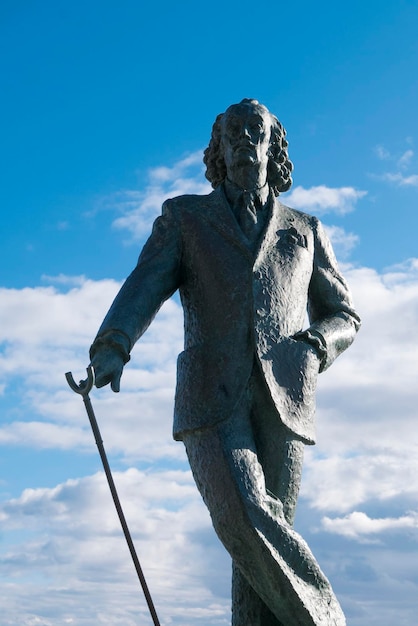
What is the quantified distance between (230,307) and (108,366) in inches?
34.9

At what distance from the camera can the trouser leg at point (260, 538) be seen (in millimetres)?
6570

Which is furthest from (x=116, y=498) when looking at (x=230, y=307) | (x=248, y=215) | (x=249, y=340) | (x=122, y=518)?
(x=248, y=215)

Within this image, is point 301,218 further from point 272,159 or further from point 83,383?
point 83,383

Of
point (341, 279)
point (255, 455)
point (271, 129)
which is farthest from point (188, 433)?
point (271, 129)

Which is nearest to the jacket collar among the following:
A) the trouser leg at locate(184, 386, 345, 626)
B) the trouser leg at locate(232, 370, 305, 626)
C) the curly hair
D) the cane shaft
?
the curly hair

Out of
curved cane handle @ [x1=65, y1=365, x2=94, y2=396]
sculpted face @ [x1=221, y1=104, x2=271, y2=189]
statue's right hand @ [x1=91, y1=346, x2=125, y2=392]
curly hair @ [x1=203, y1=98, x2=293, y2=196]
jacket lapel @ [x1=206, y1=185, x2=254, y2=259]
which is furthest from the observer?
curly hair @ [x1=203, y1=98, x2=293, y2=196]

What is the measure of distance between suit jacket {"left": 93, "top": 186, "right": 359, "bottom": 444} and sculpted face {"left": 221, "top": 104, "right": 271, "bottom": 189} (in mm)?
198

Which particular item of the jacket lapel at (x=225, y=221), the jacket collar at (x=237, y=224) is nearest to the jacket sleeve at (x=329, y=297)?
the jacket collar at (x=237, y=224)

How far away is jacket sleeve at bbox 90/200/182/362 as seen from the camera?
716cm

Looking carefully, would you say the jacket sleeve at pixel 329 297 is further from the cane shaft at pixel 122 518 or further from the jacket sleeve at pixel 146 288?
the cane shaft at pixel 122 518

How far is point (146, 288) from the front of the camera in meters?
7.48

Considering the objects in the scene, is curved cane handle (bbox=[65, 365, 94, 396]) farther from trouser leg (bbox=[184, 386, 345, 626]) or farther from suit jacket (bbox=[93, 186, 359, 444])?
trouser leg (bbox=[184, 386, 345, 626])

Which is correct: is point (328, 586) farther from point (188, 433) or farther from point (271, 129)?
point (271, 129)

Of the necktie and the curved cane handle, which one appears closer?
the curved cane handle
